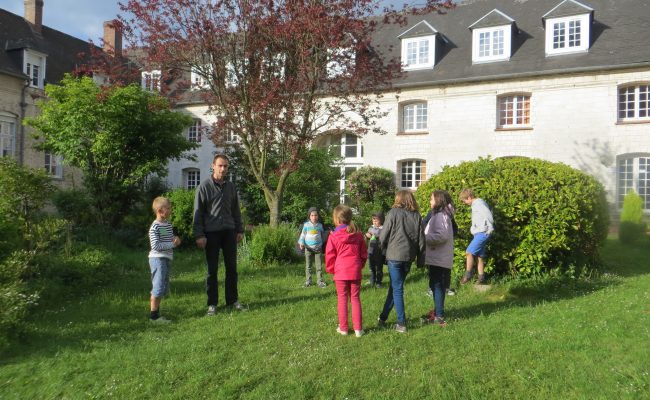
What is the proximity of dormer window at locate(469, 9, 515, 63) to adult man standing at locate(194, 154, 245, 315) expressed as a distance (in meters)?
17.2

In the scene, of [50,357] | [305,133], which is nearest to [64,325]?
[50,357]

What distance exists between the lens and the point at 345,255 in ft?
18.9

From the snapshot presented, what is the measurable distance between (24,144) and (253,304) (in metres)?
21.1

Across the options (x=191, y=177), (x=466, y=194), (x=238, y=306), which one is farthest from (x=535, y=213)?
(x=191, y=177)

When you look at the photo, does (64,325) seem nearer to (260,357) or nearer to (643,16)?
(260,357)

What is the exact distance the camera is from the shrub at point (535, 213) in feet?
25.4

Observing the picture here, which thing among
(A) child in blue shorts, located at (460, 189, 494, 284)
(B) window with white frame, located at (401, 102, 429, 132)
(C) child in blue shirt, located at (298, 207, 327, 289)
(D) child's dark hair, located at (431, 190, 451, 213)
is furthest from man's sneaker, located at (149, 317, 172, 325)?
(B) window with white frame, located at (401, 102, 429, 132)

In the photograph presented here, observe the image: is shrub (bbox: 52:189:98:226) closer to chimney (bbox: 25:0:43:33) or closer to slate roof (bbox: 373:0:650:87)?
slate roof (bbox: 373:0:650:87)

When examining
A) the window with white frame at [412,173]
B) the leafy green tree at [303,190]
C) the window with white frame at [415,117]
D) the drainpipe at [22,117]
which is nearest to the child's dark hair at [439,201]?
the leafy green tree at [303,190]

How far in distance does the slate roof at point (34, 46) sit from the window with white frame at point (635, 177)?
70.8 feet

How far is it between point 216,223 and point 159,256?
2.57ft

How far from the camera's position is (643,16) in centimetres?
1928

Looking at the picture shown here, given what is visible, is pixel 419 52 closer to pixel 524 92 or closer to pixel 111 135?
pixel 524 92

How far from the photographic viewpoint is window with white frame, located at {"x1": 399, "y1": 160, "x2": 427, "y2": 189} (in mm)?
22188
